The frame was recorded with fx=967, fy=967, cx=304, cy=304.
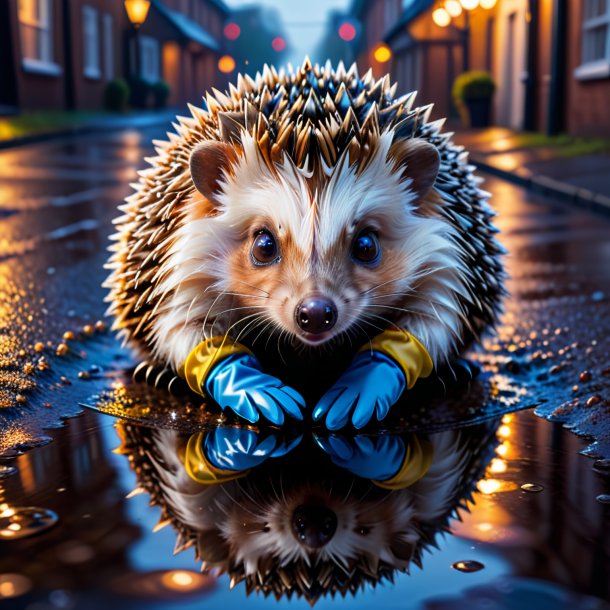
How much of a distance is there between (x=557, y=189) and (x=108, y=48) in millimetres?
23573

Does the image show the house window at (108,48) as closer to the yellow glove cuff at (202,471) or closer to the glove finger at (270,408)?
the glove finger at (270,408)

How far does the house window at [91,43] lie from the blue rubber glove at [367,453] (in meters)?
26.8

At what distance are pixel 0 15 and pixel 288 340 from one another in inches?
778

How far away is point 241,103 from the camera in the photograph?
3.21 m

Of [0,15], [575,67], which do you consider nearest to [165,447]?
[575,67]

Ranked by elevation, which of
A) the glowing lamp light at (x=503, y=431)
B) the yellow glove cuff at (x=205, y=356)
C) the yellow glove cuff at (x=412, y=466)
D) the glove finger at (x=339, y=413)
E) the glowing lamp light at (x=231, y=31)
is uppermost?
the glowing lamp light at (x=231, y=31)

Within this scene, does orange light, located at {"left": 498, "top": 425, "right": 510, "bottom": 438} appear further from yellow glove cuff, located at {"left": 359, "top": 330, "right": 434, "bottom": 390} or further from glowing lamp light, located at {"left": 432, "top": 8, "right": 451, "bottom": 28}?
glowing lamp light, located at {"left": 432, "top": 8, "right": 451, "bottom": 28}

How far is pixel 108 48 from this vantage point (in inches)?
1228

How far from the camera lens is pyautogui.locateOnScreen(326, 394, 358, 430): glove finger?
2.84 m

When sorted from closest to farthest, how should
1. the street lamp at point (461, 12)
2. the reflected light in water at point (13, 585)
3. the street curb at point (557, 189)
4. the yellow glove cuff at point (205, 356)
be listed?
the reflected light in water at point (13, 585), the yellow glove cuff at point (205, 356), the street curb at point (557, 189), the street lamp at point (461, 12)

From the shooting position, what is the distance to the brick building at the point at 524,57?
17.3 metres

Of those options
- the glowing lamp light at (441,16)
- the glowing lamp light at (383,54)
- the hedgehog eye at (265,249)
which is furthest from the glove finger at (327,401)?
the glowing lamp light at (383,54)

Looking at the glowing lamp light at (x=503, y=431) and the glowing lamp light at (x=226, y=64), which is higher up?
the glowing lamp light at (x=226, y=64)

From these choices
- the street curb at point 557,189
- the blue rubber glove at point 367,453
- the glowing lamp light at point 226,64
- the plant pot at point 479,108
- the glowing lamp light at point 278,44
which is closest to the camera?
the blue rubber glove at point 367,453
